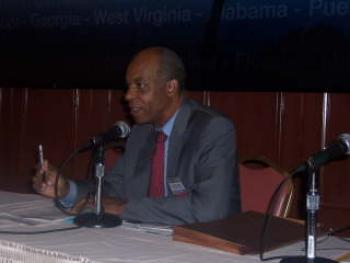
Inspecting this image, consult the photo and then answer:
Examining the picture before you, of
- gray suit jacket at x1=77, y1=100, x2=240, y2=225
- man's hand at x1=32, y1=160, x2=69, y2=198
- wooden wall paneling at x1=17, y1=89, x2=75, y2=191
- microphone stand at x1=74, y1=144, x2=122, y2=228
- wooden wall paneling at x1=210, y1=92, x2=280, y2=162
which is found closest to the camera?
microphone stand at x1=74, y1=144, x2=122, y2=228

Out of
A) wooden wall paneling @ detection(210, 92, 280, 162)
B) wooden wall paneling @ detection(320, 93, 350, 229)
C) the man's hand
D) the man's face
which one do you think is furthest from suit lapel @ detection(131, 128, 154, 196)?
wooden wall paneling @ detection(320, 93, 350, 229)

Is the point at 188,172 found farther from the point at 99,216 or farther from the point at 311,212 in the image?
the point at 311,212

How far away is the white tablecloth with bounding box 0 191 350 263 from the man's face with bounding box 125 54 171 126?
2.24 feet

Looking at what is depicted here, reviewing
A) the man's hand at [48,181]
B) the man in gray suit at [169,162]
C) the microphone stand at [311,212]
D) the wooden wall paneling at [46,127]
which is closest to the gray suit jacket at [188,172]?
the man in gray suit at [169,162]

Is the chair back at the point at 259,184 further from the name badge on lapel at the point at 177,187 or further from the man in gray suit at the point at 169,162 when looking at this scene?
the name badge on lapel at the point at 177,187

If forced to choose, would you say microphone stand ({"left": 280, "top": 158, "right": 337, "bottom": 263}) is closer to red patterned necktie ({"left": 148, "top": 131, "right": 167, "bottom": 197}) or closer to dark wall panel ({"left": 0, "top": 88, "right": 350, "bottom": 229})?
red patterned necktie ({"left": 148, "top": 131, "right": 167, "bottom": 197})

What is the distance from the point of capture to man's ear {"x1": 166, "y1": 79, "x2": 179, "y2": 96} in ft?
8.95

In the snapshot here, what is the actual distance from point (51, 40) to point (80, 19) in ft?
0.92

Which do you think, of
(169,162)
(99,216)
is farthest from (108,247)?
(169,162)

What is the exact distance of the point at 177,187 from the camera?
2.46 m

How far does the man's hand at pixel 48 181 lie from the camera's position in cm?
239

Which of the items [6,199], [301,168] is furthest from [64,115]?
[301,168]

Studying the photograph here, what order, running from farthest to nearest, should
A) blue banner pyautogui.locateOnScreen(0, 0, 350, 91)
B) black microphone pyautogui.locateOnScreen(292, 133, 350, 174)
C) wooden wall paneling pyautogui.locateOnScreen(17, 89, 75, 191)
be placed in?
wooden wall paneling pyautogui.locateOnScreen(17, 89, 75, 191) < blue banner pyautogui.locateOnScreen(0, 0, 350, 91) < black microphone pyautogui.locateOnScreen(292, 133, 350, 174)

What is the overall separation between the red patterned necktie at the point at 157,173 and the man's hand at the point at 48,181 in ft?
1.19
